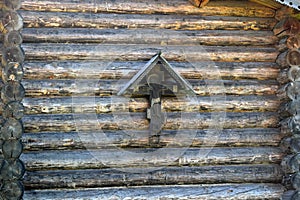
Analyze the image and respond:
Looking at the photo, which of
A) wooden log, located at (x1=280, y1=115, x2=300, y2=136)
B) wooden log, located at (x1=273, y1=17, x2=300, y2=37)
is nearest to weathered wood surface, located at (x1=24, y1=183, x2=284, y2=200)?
wooden log, located at (x1=280, y1=115, x2=300, y2=136)

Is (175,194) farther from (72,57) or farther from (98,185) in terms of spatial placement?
(72,57)

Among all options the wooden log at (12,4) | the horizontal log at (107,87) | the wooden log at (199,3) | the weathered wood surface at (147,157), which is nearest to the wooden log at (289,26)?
the horizontal log at (107,87)

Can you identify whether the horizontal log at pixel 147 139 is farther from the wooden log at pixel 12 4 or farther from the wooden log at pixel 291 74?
the wooden log at pixel 12 4

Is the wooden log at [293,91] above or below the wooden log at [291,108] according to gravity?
above

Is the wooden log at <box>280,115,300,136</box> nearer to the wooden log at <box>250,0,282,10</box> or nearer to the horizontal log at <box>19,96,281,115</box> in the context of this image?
the horizontal log at <box>19,96,281,115</box>

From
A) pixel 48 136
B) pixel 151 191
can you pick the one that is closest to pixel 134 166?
pixel 151 191

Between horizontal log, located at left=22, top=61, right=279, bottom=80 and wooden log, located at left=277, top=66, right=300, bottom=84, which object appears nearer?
horizontal log, located at left=22, top=61, right=279, bottom=80
